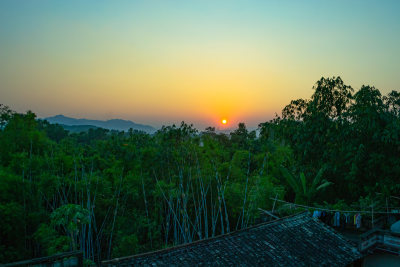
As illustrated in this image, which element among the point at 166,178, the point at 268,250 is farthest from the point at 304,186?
the point at 268,250

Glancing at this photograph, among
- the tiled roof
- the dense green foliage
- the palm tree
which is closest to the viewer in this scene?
the tiled roof

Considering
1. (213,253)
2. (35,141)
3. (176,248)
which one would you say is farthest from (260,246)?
(35,141)

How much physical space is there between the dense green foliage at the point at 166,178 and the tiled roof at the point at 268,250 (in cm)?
165

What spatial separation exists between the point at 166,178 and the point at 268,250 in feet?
20.5

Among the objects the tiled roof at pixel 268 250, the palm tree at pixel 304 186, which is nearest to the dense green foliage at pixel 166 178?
the palm tree at pixel 304 186

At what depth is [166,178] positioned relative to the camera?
→ 37.7 feet

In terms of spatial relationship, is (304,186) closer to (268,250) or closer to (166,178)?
(166,178)

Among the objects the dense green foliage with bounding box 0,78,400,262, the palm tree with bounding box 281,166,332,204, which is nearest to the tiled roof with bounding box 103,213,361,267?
the dense green foliage with bounding box 0,78,400,262

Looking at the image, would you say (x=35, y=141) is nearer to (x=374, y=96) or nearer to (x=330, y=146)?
(x=330, y=146)

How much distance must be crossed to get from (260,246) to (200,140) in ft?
24.3

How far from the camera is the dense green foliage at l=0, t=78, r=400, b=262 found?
902cm

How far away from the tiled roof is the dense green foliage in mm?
1651

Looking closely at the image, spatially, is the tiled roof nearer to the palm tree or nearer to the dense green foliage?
the dense green foliage

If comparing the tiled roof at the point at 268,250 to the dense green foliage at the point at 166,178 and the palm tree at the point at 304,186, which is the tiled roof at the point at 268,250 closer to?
the dense green foliage at the point at 166,178
